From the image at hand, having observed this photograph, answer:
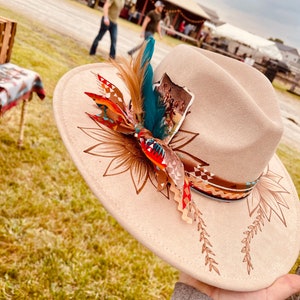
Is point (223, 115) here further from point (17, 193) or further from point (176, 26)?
point (176, 26)

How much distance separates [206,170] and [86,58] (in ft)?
23.7

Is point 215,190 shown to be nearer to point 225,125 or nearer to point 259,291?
point 225,125

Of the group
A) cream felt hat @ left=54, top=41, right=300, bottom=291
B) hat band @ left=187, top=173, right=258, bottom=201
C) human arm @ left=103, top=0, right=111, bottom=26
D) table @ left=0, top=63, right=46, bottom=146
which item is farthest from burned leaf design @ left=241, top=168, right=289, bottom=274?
human arm @ left=103, top=0, right=111, bottom=26

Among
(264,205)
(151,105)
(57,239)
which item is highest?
(151,105)

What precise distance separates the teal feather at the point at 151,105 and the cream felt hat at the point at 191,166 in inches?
0.6

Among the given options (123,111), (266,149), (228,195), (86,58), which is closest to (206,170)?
(228,195)

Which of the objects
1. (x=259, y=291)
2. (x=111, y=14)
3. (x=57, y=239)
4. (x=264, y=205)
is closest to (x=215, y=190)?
(x=264, y=205)

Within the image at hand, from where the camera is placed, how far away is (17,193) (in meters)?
2.81

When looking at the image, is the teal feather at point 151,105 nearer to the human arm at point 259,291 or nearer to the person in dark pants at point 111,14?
the human arm at point 259,291

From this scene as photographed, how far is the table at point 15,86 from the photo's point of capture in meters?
2.65

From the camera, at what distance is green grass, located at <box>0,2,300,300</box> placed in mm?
2266

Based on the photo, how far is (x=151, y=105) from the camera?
3.95ft

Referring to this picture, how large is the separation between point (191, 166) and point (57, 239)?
180 centimetres

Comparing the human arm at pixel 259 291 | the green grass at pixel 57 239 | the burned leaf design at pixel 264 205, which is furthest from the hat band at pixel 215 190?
the green grass at pixel 57 239
